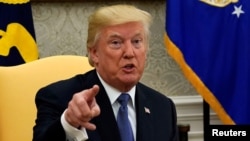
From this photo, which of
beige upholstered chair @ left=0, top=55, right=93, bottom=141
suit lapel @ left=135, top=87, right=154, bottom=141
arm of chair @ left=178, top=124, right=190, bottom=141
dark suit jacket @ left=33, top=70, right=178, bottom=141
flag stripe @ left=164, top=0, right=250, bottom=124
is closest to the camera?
dark suit jacket @ left=33, top=70, right=178, bottom=141

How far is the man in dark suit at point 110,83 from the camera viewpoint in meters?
1.43

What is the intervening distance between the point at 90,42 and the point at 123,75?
156mm

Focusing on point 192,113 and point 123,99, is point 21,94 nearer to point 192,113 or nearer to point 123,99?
point 123,99

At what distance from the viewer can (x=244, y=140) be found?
175 centimetres

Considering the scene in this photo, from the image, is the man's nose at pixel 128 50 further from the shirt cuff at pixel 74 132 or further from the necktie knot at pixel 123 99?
the shirt cuff at pixel 74 132

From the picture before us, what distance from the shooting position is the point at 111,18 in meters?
1.43

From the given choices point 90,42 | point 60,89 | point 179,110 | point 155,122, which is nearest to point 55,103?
point 60,89

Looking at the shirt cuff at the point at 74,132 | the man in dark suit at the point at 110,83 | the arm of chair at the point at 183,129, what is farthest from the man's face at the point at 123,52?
the arm of chair at the point at 183,129

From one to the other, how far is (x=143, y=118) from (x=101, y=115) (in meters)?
0.16

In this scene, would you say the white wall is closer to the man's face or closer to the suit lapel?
the suit lapel

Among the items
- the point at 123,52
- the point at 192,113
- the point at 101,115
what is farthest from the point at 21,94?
the point at 192,113

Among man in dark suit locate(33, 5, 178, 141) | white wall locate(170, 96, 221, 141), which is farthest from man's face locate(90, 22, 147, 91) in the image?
white wall locate(170, 96, 221, 141)

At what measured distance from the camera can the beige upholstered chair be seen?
194cm

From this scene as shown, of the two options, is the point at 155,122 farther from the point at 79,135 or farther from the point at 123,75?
the point at 79,135
